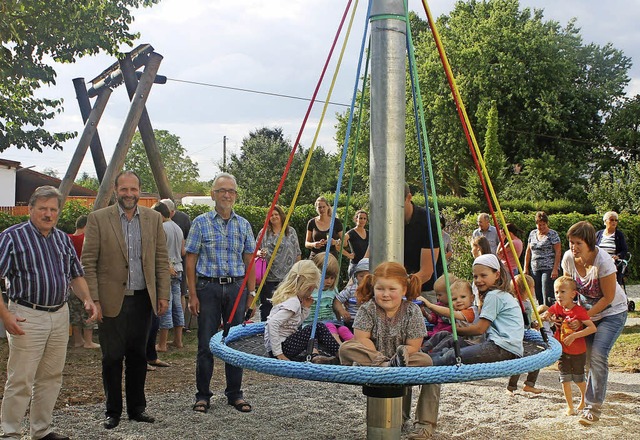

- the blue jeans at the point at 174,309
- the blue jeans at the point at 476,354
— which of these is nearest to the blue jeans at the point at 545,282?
the blue jeans at the point at 174,309

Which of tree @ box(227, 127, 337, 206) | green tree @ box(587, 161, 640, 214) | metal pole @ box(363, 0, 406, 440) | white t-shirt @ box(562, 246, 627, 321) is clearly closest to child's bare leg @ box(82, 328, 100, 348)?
metal pole @ box(363, 0, 406, 440)

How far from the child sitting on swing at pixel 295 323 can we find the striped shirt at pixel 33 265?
4.76 ft

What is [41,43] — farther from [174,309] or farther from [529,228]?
[529,228]

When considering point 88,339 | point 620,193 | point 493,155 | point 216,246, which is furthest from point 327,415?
point 493,155

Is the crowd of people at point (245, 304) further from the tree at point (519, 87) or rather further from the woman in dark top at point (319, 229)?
the tree at point (519, 87)

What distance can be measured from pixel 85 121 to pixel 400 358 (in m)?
8.62

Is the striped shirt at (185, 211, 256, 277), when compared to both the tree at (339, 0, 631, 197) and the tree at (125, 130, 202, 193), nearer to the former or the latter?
the tree at (339, 0, 631, 197)

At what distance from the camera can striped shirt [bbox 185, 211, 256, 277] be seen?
5.52 metres

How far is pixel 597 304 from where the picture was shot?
5336mm

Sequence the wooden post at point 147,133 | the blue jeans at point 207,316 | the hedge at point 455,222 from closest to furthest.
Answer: the blue jeans at point 207,316, the wooden post at point 147,133, the hedge at point 455,222

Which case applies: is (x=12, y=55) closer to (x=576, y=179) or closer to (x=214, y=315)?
(x=214, y=315)

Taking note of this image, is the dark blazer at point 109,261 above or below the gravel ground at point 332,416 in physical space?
above

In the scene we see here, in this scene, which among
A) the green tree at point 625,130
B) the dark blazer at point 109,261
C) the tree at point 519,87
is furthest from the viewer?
the green tree at point 625,130

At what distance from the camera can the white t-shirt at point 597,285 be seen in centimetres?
531
